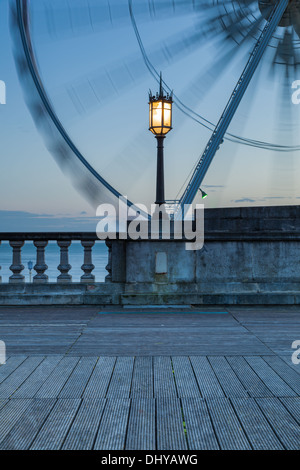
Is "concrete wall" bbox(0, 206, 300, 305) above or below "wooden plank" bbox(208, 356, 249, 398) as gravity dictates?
above

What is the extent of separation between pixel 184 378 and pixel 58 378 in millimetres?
923

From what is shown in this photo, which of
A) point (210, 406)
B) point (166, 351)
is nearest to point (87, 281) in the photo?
point (166, 351)

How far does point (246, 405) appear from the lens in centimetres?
294

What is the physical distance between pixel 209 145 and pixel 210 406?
385 inches

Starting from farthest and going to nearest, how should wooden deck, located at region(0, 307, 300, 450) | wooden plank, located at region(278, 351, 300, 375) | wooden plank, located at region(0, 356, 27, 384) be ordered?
1. wooden plank, located at region(278, 351, 300, 375)
2. wooden plank, located at region(0, 356, 27, 384)
3. wooden deck, located at region(0, 307, 300, 450)

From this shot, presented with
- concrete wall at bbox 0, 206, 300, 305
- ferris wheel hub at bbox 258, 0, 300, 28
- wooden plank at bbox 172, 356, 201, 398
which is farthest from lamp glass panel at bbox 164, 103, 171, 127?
ferris wheel hub at bbox 258, 0, 300, 28

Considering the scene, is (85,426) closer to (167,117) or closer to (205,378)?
(205,378)

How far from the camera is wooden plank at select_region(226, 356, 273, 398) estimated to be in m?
3.16

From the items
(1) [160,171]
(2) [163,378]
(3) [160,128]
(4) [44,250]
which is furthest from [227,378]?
(3) [160,128]

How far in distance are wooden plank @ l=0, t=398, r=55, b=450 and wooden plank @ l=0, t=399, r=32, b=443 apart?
24mm

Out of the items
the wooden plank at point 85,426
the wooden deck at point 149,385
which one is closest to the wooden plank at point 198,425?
the wooden deck at point 149,385

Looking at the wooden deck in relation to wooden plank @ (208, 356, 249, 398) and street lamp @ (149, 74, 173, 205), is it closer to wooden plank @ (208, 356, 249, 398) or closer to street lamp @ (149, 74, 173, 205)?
wooden plank @ (208, 356, 249, 398)

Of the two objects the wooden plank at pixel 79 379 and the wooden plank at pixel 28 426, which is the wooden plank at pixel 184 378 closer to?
the wooden plank at pixel 79 379
